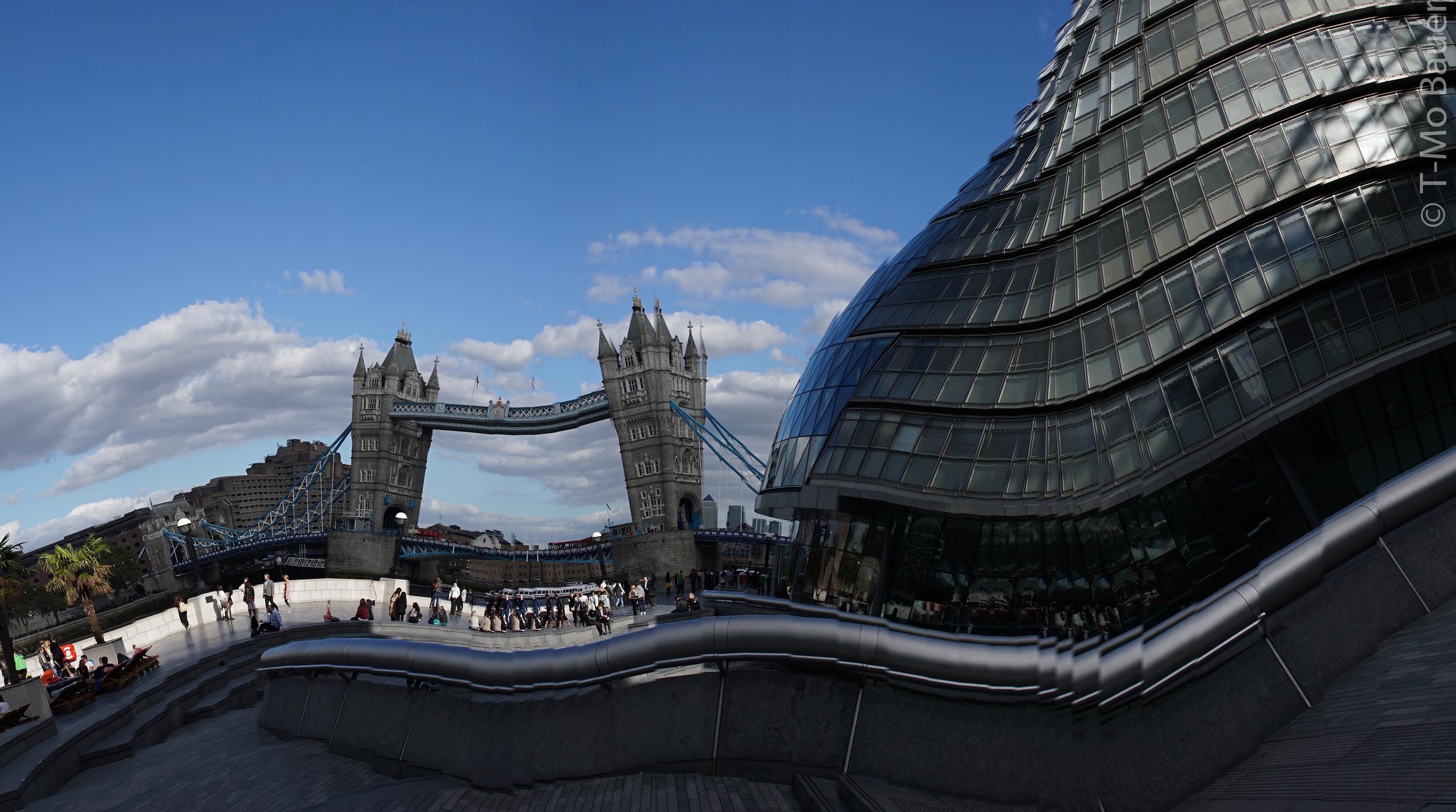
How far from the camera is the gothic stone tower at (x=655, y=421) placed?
94.1 m

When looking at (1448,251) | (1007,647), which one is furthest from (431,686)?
(1448,251)

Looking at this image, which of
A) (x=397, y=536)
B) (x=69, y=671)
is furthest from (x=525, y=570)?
(x=69, y=671)

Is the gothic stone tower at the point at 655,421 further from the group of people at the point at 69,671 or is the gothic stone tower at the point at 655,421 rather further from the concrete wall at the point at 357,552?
the group of people at the point at 69,671

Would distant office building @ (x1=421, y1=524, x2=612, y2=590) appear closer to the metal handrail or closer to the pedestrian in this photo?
the pedestrian

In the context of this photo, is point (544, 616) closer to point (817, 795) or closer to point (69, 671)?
point (69, 671)

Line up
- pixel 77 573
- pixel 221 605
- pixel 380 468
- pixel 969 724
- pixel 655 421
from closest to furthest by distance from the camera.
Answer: pixel 969 724, pixel 221 605, pixel 77 573, pixel 655 421, pixel 380 468

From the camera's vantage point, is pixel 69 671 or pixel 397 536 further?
pixel 397 536

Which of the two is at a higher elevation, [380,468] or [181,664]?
[380,468]

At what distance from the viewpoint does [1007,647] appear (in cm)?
946

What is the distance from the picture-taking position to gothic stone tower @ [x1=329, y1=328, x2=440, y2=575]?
109 meters

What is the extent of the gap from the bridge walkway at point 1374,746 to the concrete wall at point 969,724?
318 millimetres

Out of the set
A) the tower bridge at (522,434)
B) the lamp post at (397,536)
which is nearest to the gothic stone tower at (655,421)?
the tower bridge at (522,434)

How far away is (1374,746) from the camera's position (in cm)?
696

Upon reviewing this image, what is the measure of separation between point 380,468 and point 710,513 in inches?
1766
